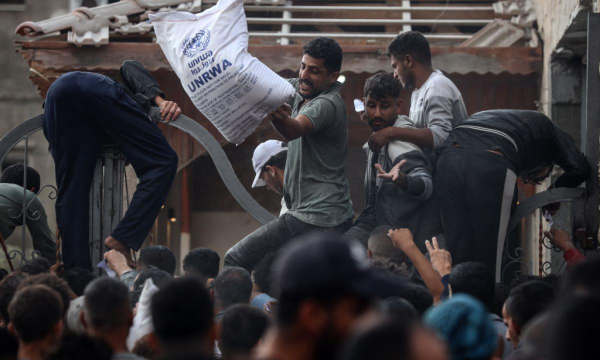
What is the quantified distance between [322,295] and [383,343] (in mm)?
277

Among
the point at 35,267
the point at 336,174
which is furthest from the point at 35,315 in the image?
the point at 336,174

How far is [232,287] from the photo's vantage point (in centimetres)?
504

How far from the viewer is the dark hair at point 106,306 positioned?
3.62m

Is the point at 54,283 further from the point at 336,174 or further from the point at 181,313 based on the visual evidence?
the point at 336,174

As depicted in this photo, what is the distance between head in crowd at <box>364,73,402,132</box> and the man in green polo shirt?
0.16 metres

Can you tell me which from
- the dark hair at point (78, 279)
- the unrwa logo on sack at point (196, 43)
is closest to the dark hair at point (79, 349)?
the dark hair at point (78, 279)

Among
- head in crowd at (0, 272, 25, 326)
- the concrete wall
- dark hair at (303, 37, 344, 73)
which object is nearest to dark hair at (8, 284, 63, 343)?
head in crowd at (0, 272, 25, 326)

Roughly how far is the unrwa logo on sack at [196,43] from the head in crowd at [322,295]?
122 inches

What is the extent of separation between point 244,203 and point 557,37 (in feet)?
13.1

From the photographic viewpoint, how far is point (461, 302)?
10.0 ft

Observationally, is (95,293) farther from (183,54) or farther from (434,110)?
(434,110)

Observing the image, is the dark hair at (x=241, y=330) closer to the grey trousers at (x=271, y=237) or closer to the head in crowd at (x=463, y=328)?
the head in crowd at (x=463, y=328)

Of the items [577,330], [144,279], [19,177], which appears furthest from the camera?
[19,177]

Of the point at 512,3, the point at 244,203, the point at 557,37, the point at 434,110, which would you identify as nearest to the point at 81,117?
the point at 244,203
